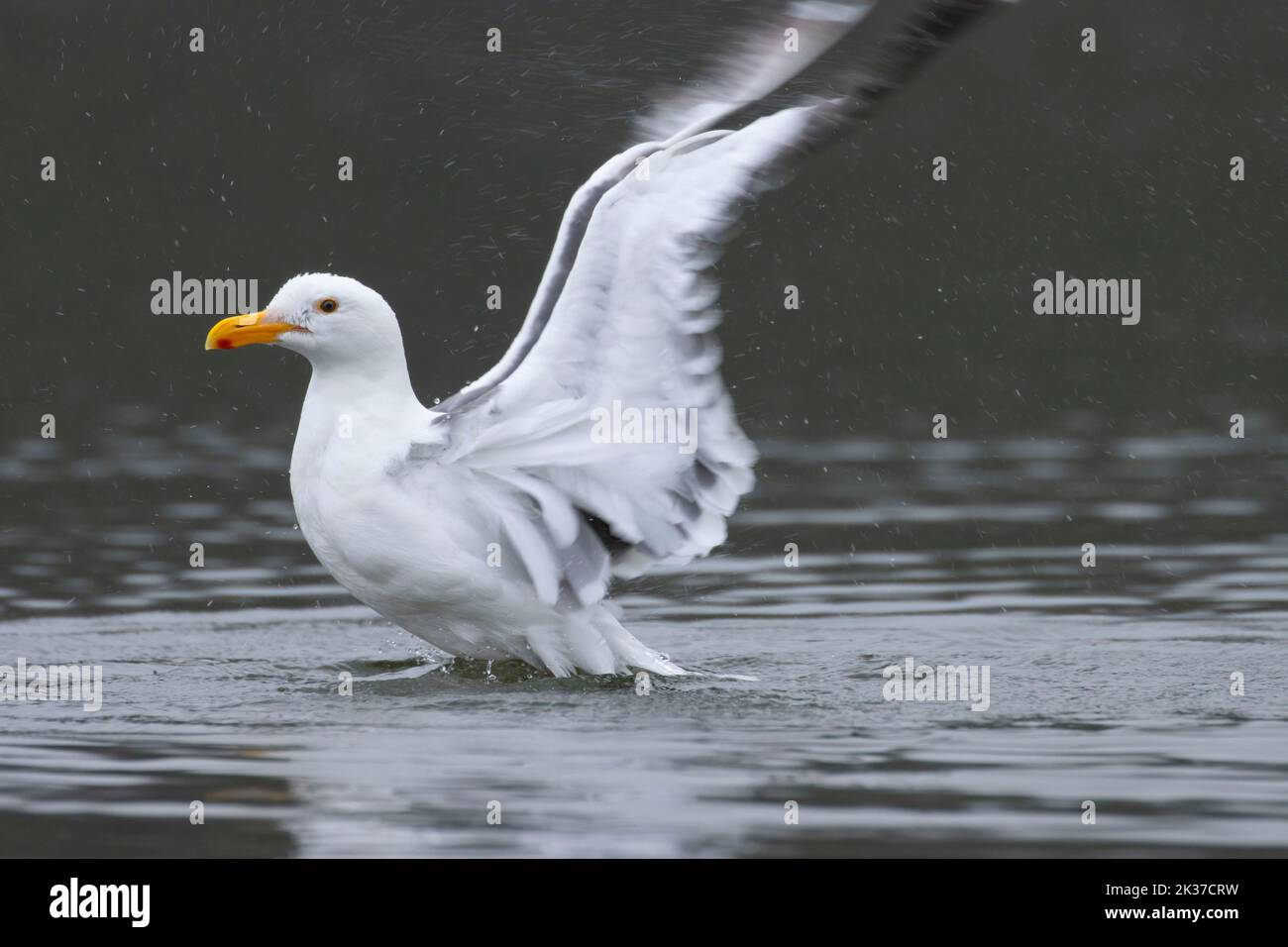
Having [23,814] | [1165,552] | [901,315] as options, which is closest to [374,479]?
[23,814]

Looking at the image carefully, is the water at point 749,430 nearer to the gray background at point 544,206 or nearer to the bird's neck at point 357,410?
the gray background at point 544,206

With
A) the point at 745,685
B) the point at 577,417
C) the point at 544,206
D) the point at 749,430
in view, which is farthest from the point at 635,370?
the point at 544,206

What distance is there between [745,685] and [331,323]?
220cm

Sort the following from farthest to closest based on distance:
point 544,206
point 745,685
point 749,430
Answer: point 544,206, point 749,430, point 745,685

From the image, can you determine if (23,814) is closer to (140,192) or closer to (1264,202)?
(140,192)

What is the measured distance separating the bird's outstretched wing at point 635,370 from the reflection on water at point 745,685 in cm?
67

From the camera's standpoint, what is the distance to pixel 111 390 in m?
19.2

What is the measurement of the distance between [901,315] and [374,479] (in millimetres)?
12129

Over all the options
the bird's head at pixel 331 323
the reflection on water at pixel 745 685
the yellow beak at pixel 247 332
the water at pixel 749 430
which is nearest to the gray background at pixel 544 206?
the water at pixel 749 430

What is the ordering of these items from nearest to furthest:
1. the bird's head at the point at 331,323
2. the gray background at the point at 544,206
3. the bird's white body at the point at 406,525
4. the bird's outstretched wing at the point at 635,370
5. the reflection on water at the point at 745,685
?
the reflection on water at the point at 745,685 → the bird's outstretched wing at the point at 635,370 → the bird's white body at the point at 406,525 → the bird's head at the point at 331,323 → the gray background at the point at 544,206

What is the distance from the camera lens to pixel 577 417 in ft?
31.3

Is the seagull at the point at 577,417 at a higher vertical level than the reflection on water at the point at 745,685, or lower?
higher

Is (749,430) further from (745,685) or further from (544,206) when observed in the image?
(745,685)

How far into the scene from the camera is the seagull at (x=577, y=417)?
9.15 m
